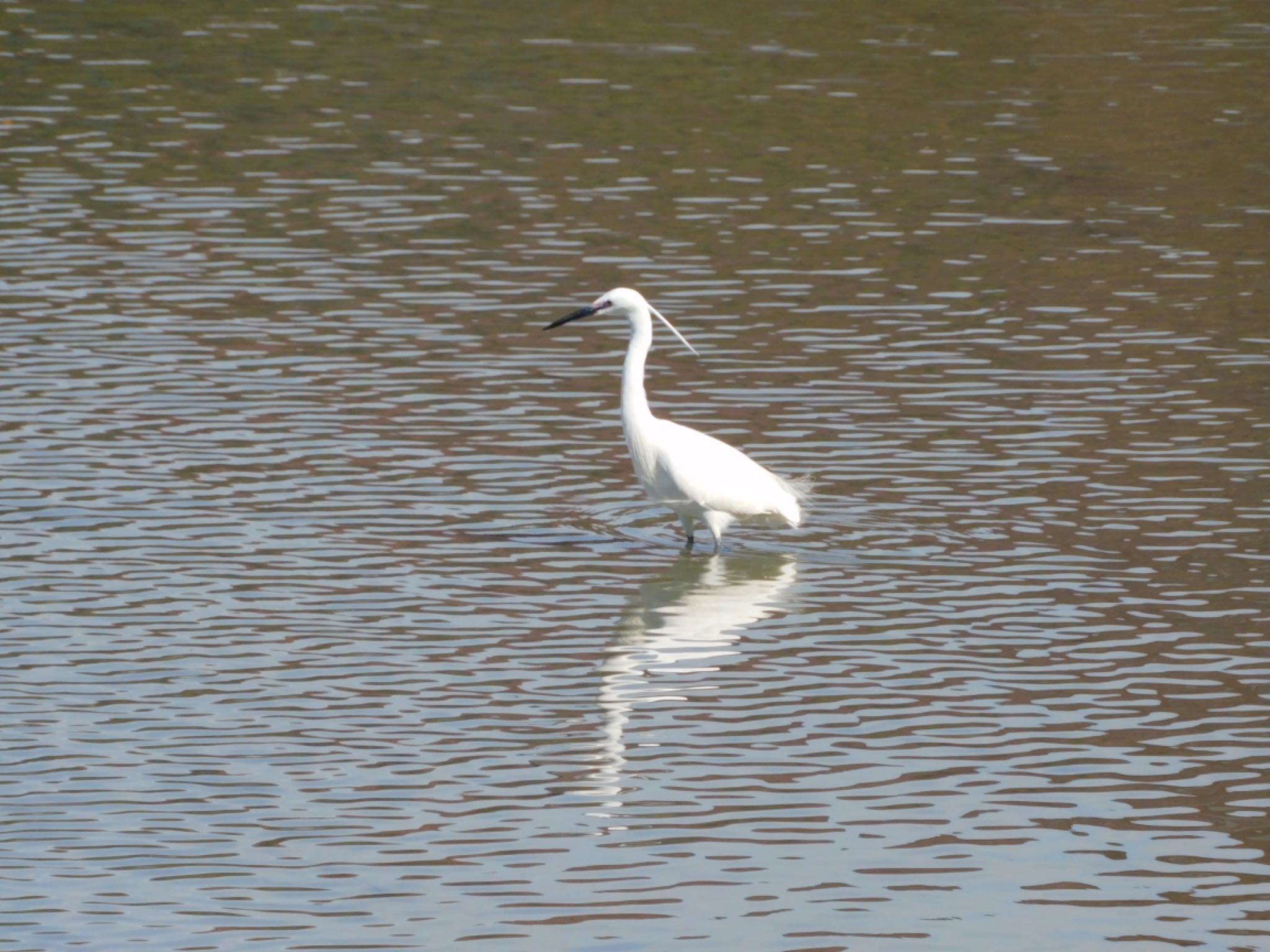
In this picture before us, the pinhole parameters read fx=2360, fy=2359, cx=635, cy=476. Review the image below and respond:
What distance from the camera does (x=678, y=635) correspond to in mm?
14336

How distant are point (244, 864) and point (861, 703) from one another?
3809 mm

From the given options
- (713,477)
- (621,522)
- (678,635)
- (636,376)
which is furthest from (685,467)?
(678,635)

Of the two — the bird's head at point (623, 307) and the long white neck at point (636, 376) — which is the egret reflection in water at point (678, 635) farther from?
the bird's head at point (623, 307)

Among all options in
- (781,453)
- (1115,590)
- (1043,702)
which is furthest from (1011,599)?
(781,453)

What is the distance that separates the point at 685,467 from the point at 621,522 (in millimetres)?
1217

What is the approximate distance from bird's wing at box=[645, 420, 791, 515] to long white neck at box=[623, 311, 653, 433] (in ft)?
0.76

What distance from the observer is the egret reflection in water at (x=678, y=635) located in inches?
497

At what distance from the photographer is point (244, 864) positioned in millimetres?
10734

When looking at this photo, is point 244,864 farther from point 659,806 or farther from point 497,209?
point 497,209

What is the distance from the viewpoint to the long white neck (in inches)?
636

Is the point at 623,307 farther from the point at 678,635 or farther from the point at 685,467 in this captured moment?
the point at 678,635

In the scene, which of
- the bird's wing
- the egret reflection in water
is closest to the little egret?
the bird's wing

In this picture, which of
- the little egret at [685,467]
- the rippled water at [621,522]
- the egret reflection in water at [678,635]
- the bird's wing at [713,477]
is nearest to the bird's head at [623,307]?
the little egret at [685,467]

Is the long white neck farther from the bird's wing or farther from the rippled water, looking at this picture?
the rippled water
